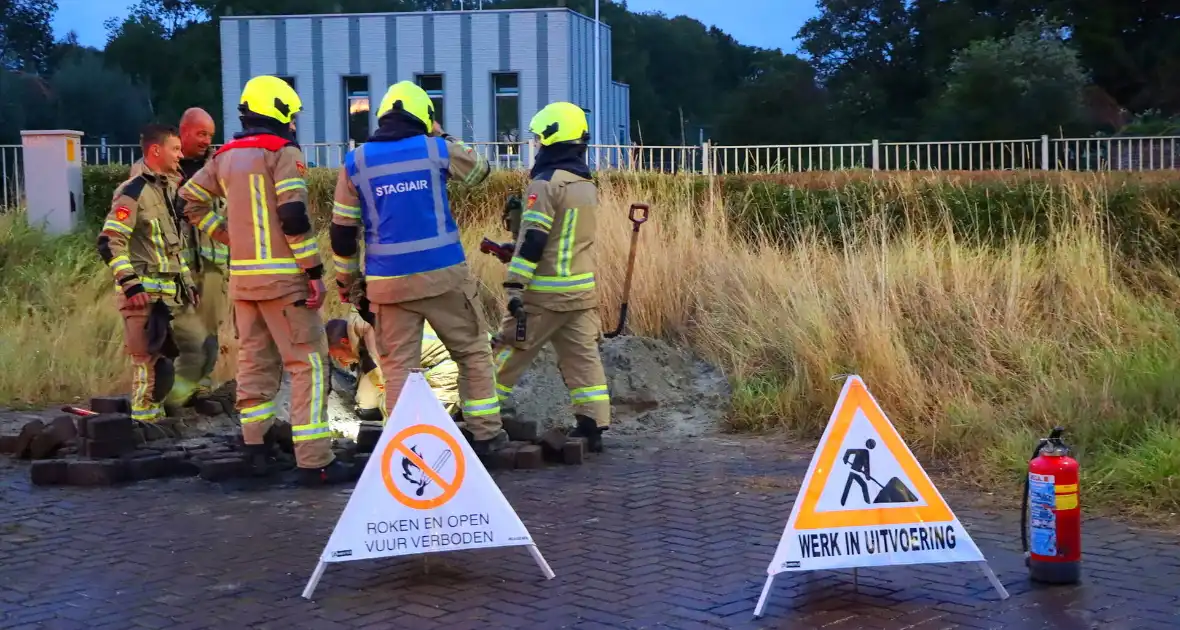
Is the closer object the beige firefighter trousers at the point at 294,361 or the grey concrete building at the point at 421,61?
the beige firefighter trousers at the point at 294,361

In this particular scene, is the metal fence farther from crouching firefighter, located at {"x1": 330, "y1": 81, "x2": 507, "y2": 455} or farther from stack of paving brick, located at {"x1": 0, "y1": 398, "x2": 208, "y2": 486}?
stack of paving brick, located at {"x1": 0, "y1": 398, "x2": 208, "y2": 486}

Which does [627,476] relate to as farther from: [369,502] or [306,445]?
[369,502]

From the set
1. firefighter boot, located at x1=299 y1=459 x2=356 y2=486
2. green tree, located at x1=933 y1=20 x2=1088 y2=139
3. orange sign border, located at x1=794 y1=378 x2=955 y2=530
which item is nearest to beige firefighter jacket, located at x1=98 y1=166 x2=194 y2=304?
firefighter boot, located at x1=299 y1=459 x2=356 y2=486

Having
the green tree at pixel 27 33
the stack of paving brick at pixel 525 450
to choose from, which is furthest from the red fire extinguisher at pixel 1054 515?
the green tree at pixel 27 33

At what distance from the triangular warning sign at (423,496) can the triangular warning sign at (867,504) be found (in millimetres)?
1157

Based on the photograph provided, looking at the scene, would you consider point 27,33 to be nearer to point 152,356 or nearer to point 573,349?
point 152,356

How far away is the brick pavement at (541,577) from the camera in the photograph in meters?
4.91

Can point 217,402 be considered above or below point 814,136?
below

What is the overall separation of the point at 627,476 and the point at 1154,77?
30.1 m

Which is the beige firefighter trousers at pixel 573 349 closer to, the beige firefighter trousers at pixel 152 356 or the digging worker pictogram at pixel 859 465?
the beige firefighter trousers at pixel 152 356

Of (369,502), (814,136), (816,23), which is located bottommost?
(369,502)

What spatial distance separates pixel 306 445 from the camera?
23.1ft

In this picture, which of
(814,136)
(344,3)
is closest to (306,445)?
(814,136)

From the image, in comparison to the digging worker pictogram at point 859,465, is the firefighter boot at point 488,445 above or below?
below
